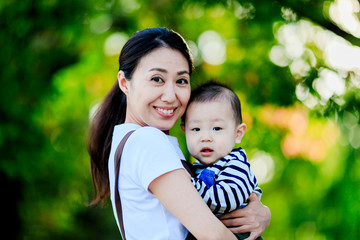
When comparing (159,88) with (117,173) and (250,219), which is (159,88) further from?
(250,219)

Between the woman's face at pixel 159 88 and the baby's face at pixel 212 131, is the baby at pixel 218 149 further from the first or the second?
the woman's face at pixel 159 88

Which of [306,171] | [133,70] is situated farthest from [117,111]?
[306,171]

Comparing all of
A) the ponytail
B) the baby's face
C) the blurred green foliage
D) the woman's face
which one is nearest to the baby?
the baby's face

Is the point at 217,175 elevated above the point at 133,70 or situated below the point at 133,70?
below

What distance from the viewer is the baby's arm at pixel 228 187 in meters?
1.88

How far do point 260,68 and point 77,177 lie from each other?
13.9 feet

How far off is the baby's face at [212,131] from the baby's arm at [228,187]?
0.38 feet

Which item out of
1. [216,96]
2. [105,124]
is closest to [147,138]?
[216,96]

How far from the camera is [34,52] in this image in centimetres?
627

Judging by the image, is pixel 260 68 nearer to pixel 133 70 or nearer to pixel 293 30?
pixel 293 30

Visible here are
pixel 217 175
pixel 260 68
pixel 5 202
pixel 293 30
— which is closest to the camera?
pixel 217 175

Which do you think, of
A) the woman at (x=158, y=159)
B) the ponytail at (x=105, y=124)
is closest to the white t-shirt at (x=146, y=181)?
the woman at (x=158, y=159)

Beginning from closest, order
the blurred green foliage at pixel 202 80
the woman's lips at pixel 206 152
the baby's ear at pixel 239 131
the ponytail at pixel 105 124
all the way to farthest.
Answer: the woman's lips at pixel 206 152
the baby's ear at pixel 239 131
the ponytail at pixel 105 124
the blurred green foliage at pixel 202 80

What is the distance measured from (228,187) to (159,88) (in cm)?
55
